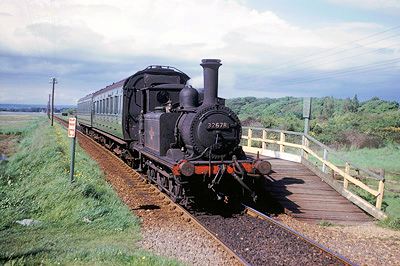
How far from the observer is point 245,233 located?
708cm

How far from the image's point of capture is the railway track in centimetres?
592

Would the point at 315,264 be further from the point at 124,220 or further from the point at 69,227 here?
the point at 69,227

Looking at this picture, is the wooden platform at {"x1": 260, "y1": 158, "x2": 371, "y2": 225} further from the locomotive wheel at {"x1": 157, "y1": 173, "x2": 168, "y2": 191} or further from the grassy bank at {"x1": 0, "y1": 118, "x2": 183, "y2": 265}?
the grassy bank at {"x1": 0, "y1": 118, "x2": 183, "y2": 265}

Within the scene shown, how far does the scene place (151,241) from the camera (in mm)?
6602

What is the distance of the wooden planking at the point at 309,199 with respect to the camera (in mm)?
8844

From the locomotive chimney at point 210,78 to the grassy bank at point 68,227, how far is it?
10.6 feet

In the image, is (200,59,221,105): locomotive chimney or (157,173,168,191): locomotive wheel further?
(157,173,168,191): locomotive wheel

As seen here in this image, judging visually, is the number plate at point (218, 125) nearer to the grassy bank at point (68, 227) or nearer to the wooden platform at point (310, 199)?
the wooden platform at point (310, 199)

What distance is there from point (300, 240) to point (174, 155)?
354 centimetres

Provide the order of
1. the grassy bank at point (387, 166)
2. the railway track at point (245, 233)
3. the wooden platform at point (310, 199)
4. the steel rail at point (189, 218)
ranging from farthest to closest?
the grassy bank at point (387, 166), the wooden platform at point (310, 199), the railway track at point (245, 233), the steel rail at point (189, 218)

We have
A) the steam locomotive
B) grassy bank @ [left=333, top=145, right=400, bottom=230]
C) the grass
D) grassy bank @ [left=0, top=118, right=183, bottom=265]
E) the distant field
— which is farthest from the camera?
the distant field

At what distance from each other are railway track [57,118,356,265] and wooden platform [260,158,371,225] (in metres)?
1.34

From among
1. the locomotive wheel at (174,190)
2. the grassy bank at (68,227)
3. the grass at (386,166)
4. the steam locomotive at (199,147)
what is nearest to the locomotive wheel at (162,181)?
the steam locomotive at (199,147)

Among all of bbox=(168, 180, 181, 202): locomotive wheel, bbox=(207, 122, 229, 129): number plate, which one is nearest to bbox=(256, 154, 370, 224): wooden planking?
bbox=(207, 122, 229, 129): number plate
